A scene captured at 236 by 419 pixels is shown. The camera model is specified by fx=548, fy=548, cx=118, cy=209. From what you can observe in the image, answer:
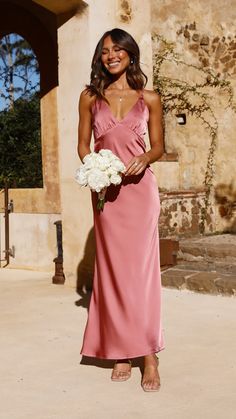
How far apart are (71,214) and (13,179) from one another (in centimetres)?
350

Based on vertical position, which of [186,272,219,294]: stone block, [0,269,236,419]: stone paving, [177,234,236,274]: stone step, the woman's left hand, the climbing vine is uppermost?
the climbing vine

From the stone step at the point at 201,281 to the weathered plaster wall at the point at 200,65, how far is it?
2.10 metres

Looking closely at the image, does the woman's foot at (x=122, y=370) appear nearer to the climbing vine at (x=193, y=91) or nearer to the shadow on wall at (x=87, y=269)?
the shadow on wall at (x=87, y=269)

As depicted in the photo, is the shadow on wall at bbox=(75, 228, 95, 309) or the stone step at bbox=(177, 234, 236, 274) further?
the stone step at bbox=(177, 234, 236, 274)

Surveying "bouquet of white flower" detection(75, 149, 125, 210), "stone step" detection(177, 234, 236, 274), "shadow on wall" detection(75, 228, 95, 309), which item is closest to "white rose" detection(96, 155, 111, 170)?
"bouquet of white flower" detection(75, 149, 125, 210)

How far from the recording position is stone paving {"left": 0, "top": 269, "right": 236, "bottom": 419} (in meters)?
2.39

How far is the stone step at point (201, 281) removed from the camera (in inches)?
185

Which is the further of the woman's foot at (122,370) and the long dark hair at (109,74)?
the long dark hair at (109,74)

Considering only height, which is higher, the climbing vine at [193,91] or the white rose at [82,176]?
the climbing vine at [193,91]

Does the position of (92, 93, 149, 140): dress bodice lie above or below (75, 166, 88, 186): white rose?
above

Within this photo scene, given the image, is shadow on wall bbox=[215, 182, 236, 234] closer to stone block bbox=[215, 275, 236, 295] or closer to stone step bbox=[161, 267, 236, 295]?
stone step bbox=[161, 267, 236, 295]

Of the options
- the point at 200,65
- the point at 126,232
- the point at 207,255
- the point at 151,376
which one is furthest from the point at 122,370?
the point at 200,65

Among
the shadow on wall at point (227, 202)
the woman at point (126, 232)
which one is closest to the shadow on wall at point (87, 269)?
the woman at point (126, 232)

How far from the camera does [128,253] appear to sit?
2824 mm
